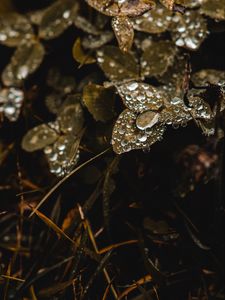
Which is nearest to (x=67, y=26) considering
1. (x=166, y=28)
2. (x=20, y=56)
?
(x=20, y=56)

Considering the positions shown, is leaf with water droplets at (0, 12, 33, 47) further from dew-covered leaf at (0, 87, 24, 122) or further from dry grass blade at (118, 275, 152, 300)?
dry grass blade at (118, 275, 152, 300)

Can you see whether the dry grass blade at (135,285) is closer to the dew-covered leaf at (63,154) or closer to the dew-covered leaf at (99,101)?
the dew-covered leaf at (63,154)

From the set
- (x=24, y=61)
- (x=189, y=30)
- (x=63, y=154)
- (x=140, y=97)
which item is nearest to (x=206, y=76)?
(x=189, y=30)

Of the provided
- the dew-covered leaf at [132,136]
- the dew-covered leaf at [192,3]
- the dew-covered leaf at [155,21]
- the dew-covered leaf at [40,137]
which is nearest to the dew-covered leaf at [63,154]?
the dew-covered leaf at [40,137]

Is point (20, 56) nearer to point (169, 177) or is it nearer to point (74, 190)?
point (74, 190)

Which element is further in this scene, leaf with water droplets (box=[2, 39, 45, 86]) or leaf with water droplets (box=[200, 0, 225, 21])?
leaf with water droplets (box=[2, 39, 45, 86])

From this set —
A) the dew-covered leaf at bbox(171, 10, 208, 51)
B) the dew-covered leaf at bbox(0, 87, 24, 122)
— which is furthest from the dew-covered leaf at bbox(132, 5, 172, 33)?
the dew-covered leaf at bbox(0, 87, 24, 122)
